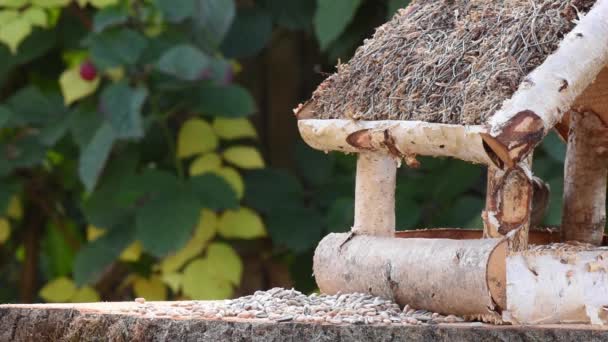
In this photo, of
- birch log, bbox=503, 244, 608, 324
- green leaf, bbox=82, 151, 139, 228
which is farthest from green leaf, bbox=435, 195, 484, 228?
birch log, bbox=503, 244, 608, 324

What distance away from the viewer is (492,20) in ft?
7.56

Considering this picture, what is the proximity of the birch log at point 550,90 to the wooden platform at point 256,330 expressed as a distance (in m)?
0.29

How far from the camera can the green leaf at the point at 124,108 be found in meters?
3.57

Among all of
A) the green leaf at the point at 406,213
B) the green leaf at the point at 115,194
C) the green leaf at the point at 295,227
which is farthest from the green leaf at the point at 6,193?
the green leaf at the point at 406,213

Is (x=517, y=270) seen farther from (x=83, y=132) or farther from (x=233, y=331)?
(x=83, y=132)

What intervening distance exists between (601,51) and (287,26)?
217cm

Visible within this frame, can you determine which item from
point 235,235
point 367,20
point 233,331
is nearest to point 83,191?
point 235,235

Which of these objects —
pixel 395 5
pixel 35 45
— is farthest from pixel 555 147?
pixel 35 45

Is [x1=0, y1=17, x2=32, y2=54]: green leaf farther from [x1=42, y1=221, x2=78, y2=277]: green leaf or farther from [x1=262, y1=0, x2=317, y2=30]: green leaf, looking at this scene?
[x1=42, y1=221, x2=78, y2=277]: green leaf

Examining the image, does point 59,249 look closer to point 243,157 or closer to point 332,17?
point 243,157

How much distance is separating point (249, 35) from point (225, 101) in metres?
0.39

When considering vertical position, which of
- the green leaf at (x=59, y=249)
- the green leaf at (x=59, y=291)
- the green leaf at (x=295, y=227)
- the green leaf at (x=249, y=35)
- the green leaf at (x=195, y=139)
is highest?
the green leaf at (x=249, y=35)

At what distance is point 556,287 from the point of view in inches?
84.1

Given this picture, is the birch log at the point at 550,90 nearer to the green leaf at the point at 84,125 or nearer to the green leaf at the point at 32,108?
the green leaf at the point at 84,125
